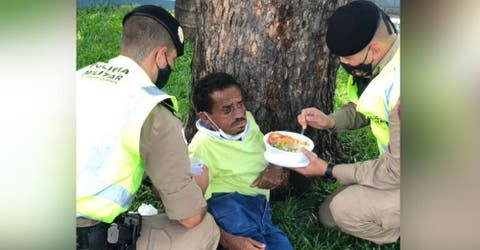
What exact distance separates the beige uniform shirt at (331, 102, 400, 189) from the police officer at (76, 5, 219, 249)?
66cm

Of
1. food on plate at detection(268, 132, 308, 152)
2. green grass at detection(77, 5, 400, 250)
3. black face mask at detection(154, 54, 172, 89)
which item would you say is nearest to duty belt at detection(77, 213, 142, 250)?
green grass at detection(77, 5, 400, 250)

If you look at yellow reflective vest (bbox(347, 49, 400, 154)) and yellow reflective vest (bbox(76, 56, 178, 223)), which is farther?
yellow reflective vest (bbox(347, 49, 400, 154))

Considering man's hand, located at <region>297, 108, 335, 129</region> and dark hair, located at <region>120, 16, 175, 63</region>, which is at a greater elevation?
dark hair, located at <region>120, 16, 175, 63</region>

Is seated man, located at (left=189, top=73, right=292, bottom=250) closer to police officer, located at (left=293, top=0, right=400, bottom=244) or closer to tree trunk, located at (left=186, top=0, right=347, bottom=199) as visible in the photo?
tree trunk, located at (left=186, top=0, right=347, bottom=199)

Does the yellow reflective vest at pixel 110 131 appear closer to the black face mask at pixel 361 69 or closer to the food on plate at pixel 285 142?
the food on plate at pixel 285 142

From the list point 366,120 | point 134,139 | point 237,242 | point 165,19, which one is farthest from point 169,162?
point 366,120

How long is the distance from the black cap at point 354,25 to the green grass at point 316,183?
15cm

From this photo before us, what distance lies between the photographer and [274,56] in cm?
344

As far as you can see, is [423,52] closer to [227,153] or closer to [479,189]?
[479,189]

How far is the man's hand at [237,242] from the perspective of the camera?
3393mm

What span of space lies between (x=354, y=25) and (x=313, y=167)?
660mm

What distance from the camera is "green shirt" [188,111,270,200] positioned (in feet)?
11.0

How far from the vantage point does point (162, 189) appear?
3.30 m

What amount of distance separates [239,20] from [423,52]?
2.87 feet
